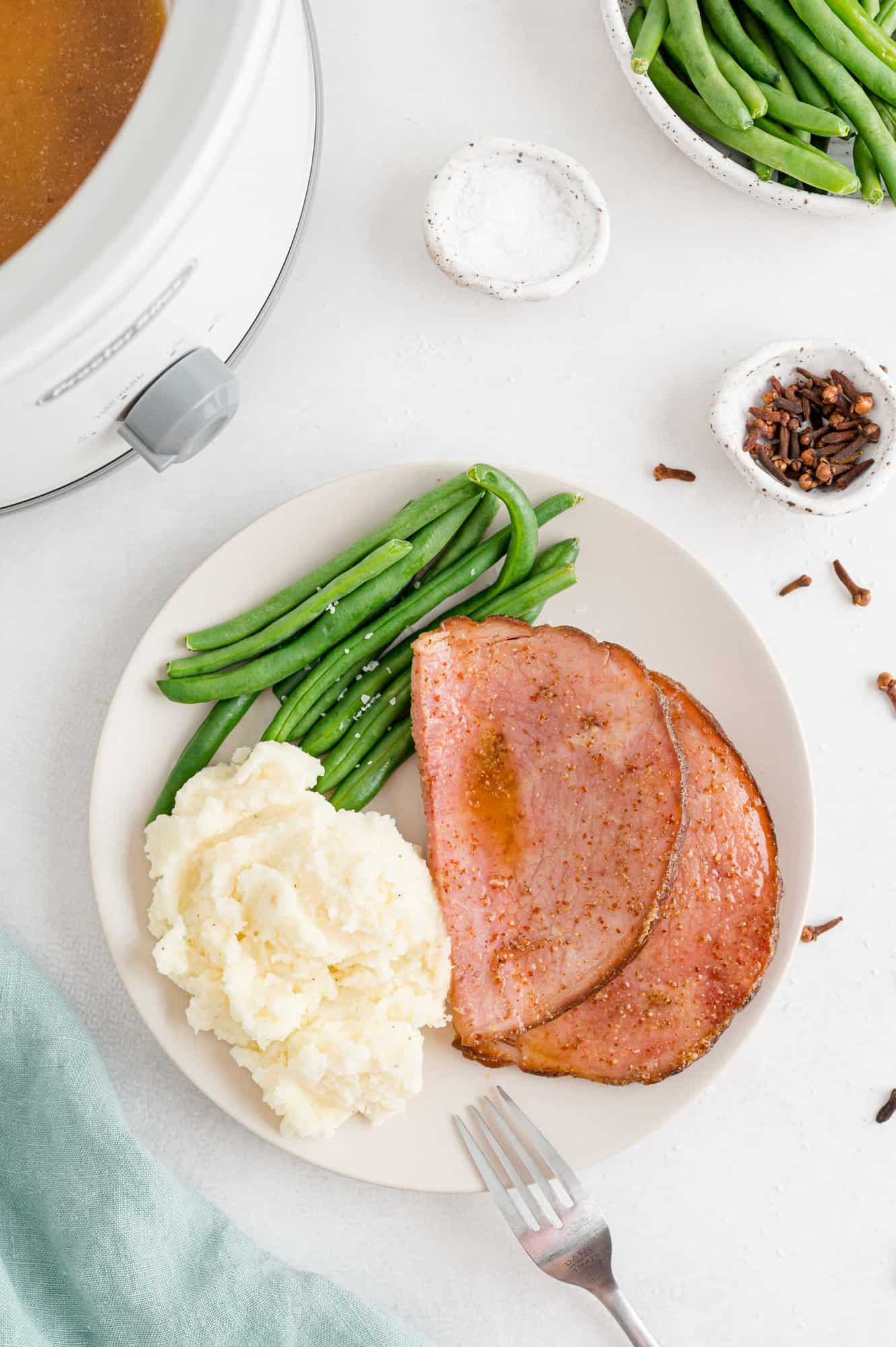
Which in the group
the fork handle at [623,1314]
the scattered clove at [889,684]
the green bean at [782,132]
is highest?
the green bean at [782,132]

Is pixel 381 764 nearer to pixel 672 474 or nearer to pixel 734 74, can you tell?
pixel 672 474

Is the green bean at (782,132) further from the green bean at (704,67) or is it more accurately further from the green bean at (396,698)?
the green bean at (396,698)

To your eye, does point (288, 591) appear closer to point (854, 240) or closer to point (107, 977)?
point (107, 977)

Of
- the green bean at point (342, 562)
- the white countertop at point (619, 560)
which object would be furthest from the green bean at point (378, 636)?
the white countertop at point (619, 560)

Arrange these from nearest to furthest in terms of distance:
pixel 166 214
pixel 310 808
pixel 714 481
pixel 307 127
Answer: pixel 166 214 → pixel 307 127 → pixel 310 808 → pixel 714 481

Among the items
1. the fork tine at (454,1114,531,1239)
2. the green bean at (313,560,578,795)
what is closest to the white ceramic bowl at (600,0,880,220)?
the green bean at (313,560,578,795)

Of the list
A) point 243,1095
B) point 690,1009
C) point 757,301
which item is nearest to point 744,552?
point 757,301

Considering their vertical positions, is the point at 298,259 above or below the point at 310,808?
above
